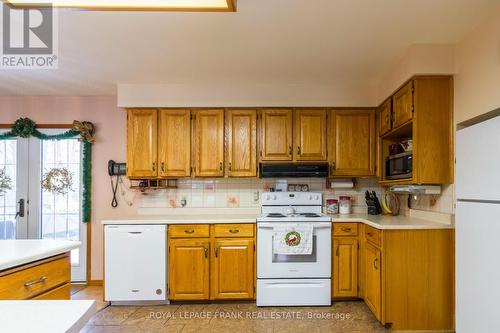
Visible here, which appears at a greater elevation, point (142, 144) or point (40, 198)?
point (142, 144)

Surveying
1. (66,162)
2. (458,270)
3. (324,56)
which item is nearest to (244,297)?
(458,270)

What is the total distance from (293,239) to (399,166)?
123 cm

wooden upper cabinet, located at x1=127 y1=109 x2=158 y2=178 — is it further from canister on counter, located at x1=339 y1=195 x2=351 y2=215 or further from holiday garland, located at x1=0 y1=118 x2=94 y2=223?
canister on counter, located at x1=339 y1=195 x2=351 y2=215

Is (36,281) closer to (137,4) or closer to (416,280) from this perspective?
(137,4)

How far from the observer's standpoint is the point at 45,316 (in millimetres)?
836

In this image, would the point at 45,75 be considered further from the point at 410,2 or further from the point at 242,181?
the point at 410,2

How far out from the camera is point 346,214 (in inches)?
142

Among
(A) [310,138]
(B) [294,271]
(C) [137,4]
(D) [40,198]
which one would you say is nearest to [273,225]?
(B) [294,271]

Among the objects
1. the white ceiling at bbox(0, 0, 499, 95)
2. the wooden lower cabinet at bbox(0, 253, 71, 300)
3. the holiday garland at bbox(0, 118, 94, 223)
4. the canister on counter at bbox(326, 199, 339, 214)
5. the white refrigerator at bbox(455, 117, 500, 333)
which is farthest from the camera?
the holiday garland at bbox(0, 118, 94, 223)

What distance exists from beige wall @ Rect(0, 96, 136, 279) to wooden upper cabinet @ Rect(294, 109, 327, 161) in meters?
2.14

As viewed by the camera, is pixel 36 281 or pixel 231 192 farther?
pixel 231 192

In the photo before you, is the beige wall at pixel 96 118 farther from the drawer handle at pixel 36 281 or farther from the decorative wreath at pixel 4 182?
the drawer handle at pixel 36 281

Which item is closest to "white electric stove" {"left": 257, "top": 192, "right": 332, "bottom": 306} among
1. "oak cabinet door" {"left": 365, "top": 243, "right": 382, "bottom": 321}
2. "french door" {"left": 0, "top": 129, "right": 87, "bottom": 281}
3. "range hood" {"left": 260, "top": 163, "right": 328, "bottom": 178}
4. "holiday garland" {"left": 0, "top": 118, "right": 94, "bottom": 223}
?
"oak cabinet door" {"left": 365, "top": 243, "right": 382, "bottom": 321}

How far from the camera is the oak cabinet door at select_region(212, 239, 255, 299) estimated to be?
3.12 metres
